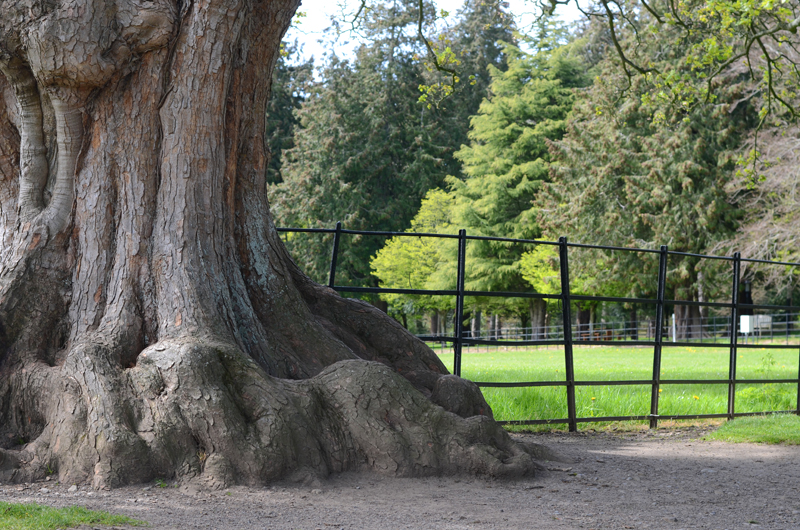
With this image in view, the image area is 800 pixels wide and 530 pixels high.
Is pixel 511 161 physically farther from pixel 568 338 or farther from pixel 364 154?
pixel 568 338

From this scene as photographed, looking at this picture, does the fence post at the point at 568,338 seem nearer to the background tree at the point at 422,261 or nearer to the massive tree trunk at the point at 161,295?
the massive tree trunk at the point at 161,295

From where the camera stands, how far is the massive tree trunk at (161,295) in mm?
4727

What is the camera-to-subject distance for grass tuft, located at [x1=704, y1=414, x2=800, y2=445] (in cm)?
754

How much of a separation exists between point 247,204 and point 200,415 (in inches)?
79.9

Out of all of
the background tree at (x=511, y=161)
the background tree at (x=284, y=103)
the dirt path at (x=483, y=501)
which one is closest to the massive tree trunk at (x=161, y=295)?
the dirt path at (x=483, y=501)

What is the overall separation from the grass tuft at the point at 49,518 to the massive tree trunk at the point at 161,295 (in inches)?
27.4

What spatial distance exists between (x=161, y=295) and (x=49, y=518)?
1922mm

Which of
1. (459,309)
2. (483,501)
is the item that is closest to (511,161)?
(459,309)

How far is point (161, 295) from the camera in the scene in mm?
5289

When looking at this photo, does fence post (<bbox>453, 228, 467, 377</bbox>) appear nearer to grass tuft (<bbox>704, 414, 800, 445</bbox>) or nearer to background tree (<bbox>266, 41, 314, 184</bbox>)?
grass tuft (<bbox>704, 414, 800, 445</bbox>)

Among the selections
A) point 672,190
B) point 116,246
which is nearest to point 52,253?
point 116,246

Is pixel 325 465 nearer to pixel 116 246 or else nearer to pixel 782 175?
pixel 116 246

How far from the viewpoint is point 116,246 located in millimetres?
5465

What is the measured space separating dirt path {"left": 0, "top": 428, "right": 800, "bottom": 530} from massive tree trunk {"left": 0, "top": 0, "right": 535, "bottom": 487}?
0.58 ft
